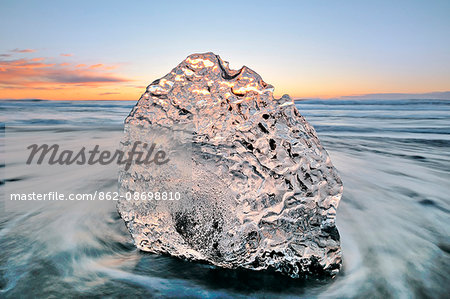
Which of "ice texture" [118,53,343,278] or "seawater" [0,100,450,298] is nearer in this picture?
"seawater" [0,100,450,298]

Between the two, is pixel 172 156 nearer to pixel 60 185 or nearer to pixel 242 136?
pixel 242 136

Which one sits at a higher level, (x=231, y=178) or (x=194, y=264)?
(x=231, y=178)

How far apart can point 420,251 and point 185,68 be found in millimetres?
1744

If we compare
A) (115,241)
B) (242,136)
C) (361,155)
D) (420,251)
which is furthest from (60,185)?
(361,155)

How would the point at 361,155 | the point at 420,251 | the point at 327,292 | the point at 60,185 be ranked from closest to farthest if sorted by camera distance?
1. the point at 327,292
2. the point at 420,251
3. the point at 60,185
4. the point at 361,155

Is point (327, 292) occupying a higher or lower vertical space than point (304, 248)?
lower

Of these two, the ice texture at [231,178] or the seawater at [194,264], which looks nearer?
the seawater at [194,264]

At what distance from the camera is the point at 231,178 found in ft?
5.09

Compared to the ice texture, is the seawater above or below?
below

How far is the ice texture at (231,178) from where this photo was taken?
1499mm

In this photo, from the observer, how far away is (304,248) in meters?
1.50

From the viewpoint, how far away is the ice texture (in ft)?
4.92

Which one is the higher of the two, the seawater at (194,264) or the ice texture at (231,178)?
the ice texture at (231,178)

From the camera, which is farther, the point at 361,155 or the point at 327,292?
the point at 361,155
